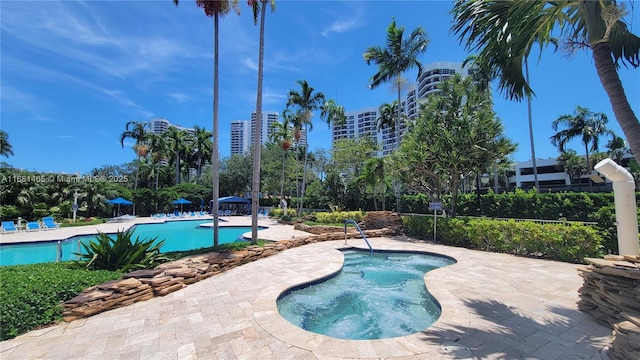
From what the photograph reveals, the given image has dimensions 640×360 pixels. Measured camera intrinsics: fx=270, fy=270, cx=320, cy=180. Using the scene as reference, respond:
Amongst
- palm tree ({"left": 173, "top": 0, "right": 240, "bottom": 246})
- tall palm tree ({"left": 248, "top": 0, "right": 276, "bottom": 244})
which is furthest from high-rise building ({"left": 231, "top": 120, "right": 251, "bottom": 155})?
palm tree ({"left": 173, "top": 0, "right": 240, "bottom": 246})

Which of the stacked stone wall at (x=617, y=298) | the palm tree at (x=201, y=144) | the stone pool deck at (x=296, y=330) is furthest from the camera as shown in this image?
the palm tree at (x=201, y=144)

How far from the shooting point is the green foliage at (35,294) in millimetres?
Result: 3635

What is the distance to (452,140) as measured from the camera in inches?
474

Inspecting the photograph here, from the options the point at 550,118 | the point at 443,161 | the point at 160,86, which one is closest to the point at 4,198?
the point at 160,86

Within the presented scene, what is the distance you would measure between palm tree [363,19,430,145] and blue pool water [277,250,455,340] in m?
12.8

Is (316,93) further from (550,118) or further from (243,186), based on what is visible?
(550,118)

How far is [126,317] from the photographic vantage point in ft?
14.2

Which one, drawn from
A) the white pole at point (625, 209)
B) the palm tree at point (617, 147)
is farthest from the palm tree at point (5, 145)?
the palm tree at point (617, 147)

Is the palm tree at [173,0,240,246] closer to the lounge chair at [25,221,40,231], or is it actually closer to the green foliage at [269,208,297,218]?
the green foliage at [269,208,297,218]

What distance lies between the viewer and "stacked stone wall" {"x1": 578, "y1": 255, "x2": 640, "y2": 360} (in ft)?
8.78

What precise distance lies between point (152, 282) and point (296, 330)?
3.37m

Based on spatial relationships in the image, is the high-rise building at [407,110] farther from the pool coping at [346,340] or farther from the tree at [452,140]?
the pool coping at [346,340]

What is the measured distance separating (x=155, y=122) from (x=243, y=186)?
175 feet

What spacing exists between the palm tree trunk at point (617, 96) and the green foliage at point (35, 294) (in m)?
8.10
